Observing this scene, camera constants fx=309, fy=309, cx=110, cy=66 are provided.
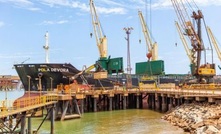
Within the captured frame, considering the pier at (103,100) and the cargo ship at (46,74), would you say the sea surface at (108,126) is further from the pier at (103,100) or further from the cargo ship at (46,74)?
the cargo ship at (46,74)

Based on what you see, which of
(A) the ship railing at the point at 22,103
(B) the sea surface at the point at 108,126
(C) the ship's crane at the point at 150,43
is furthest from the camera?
(C) the ship's crane at the point at 150,43

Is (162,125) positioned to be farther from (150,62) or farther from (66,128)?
(150,62)

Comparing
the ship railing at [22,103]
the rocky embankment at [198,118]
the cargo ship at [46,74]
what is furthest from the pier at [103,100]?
the cargo ship at [46,74]

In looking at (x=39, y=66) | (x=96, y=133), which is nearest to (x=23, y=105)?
(x=96, y=133)

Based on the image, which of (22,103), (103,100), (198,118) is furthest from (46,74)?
(198,118)

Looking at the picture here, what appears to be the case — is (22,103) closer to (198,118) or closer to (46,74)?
(198,118)

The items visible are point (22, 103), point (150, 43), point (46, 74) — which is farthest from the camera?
point (150, 43)

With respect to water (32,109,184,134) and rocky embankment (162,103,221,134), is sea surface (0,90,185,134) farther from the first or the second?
rocky embankment (162,103,221,134)

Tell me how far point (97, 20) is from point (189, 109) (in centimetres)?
4633

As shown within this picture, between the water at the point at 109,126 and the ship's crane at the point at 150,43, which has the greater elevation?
the ship's crane at the point at 150,43

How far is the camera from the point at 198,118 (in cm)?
3131

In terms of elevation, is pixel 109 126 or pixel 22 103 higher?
pixel 22 103

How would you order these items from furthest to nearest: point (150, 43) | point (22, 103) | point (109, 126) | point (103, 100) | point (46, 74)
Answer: point (150, 43) → point (103, 100) → point (46, 74) → point (109, 126) → point (22, 103)

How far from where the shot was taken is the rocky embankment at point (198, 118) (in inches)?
1081
